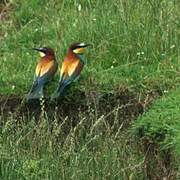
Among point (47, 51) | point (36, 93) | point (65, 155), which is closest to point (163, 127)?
point (65, 155)

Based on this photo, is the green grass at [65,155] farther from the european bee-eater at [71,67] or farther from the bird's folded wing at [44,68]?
the bird's folded wing at [44,68]

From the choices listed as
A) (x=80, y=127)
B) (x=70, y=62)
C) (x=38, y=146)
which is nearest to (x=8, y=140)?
(x=38, y=146)

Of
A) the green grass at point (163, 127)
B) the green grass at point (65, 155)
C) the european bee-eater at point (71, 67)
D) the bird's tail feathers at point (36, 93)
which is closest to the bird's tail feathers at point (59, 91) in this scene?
the european bee-eater at point (71, 67)

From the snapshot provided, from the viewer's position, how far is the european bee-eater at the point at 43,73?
20.2 ft

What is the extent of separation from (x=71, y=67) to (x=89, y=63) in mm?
627

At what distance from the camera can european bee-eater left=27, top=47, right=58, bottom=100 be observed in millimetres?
6145

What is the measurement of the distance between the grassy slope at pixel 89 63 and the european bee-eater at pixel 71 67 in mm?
158

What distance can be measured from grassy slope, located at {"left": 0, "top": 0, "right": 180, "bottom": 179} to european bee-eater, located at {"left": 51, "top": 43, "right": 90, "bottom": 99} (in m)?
0.16

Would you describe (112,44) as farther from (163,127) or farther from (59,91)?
(163,127)

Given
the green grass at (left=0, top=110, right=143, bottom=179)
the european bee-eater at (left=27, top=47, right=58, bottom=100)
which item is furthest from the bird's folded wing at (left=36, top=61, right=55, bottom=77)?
the green grass at (left=0, top=110, right=143, bottom=179)

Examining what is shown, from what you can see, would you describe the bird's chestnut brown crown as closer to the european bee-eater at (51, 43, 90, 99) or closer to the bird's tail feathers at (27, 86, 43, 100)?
the european bee-eater at (51, 43, 90, 99)

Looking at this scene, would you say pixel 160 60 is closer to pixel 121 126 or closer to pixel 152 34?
pixel 152 34

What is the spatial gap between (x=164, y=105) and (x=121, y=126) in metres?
0.34

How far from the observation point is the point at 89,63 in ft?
22.2
